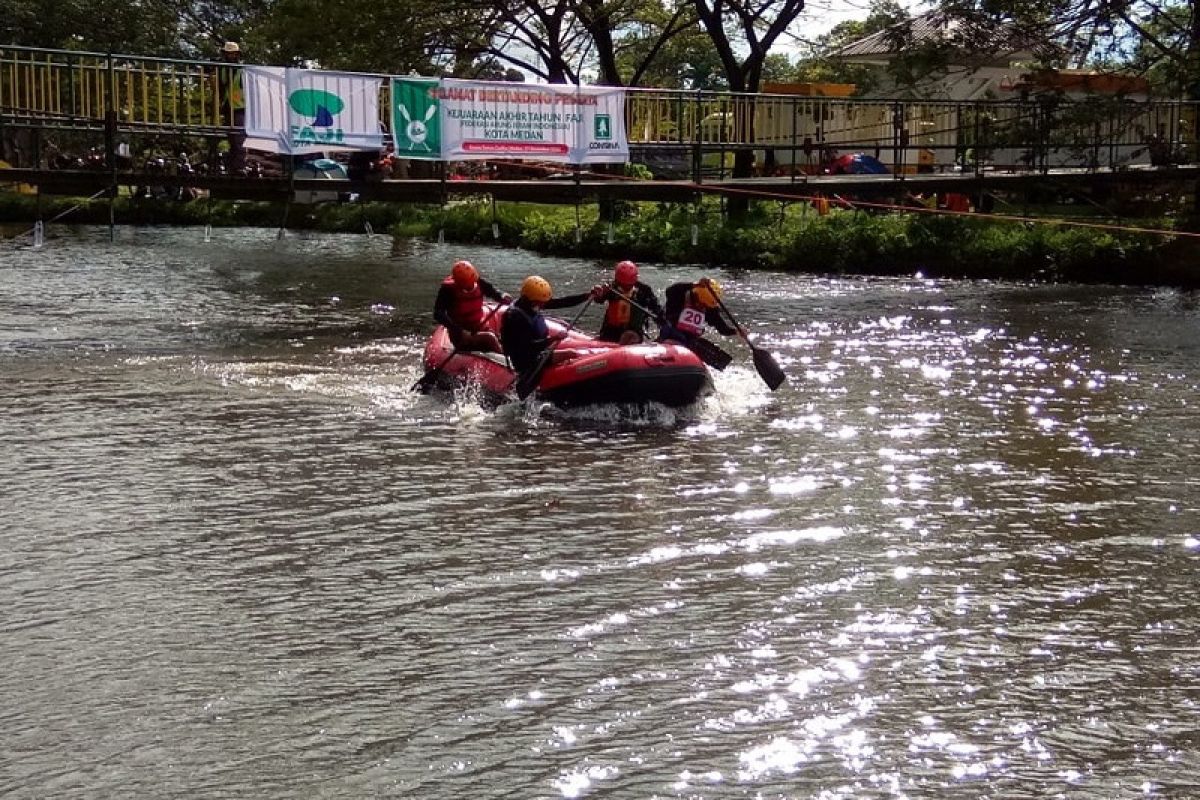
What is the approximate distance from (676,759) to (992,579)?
9.70 ft

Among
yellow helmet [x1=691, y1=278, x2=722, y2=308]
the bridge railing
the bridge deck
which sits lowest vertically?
yellow helmet [x1=691, y1=278, x2=722, y2=308]

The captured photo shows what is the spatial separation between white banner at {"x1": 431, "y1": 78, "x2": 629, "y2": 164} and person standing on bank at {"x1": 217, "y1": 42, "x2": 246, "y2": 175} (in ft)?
8.30

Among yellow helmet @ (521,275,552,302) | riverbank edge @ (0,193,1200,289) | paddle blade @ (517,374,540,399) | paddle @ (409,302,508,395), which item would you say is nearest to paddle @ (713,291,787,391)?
yellow helmet @ (521,275,552,302)

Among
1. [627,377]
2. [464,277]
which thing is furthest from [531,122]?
[627,377]

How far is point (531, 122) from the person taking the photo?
2061 centimetres

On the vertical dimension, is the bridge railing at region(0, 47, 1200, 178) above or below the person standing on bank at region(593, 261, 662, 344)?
above

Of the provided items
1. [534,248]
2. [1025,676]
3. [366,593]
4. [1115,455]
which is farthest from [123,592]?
[534,248]

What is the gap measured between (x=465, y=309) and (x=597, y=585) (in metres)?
6.20

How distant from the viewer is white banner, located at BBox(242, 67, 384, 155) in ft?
61.4

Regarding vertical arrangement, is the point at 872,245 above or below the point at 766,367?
above

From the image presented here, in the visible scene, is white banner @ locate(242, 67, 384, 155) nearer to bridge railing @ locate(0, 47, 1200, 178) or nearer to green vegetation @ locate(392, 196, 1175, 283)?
bridge railing @ locate(0, 47, 1200, 178)

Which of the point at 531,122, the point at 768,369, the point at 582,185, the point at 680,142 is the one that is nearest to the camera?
the point at 768,369

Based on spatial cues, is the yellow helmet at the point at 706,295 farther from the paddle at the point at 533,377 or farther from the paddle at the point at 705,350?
the paddle at the point at 533,377

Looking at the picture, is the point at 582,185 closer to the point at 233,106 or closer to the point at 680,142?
the point at 680,142
